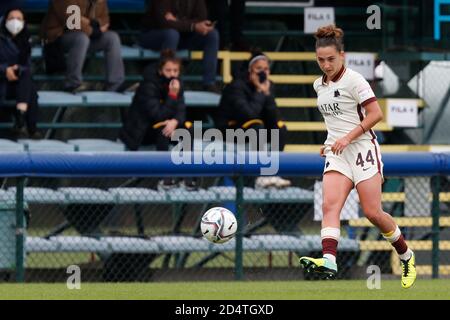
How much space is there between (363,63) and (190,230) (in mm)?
4413

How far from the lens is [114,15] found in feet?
64.6

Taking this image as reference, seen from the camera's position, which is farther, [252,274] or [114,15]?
[114,15]

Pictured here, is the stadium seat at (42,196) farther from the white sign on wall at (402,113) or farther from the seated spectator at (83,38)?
the white sign on wall at (402,113)

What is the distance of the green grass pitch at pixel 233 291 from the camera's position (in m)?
11.9

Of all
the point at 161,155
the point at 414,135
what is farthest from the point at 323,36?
the point at 414,135

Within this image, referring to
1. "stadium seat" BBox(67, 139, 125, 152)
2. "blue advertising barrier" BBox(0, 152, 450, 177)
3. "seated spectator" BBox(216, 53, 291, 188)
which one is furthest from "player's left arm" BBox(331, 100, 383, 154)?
"stadium seat" BBox(67, 139, 125, 152)

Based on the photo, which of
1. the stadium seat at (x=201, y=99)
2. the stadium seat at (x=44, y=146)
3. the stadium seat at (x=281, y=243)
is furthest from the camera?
the stadium seat at (x=201, y=99)

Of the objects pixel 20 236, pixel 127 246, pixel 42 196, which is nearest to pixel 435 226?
pixel 127 246

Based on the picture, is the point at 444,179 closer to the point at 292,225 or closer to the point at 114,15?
the point at 292,225

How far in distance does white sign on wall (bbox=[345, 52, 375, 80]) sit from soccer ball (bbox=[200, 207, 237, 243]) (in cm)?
662

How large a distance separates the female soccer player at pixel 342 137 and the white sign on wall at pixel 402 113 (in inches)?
248

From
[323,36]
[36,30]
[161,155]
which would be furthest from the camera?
[36,30]

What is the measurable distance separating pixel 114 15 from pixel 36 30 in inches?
42.7

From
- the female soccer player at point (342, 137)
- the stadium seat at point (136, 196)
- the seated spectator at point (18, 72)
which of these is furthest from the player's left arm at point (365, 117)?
the seated spectator at point (18, 72)
